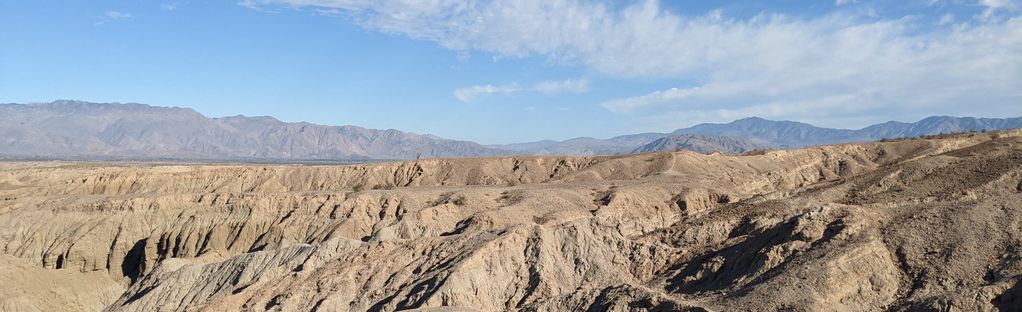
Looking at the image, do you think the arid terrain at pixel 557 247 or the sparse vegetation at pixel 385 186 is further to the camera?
the sparse vegetation at pixel 385 186

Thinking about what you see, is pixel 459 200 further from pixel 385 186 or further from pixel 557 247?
pixel 385 186

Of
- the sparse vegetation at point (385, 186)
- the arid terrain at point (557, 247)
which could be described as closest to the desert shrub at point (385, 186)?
the sparse vegetation at point (385, 186)

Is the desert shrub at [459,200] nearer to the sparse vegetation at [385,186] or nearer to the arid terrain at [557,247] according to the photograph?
the arid terrain at [557,247]

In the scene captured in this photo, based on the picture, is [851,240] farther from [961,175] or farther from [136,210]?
[136,210]

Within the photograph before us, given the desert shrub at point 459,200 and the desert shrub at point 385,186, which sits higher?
the desert shrub at point 459,200

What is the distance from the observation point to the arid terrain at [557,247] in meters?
21.7

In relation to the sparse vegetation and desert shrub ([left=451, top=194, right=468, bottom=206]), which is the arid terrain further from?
the sparse vegetation

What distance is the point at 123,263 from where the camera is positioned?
41.8m

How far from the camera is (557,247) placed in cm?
2702

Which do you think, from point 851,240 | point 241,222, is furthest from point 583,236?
point 241,222

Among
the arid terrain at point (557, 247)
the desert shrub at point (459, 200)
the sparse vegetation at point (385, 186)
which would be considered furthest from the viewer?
the sparse vegetation at point (385, 186)

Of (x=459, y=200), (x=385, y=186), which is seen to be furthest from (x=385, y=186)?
(x=459, y=200)

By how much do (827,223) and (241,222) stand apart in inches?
1235

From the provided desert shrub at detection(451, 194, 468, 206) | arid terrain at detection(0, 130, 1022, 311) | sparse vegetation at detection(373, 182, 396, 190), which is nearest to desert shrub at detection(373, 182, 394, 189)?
sparse vegetation at detection(373, 182, 396, 190)
